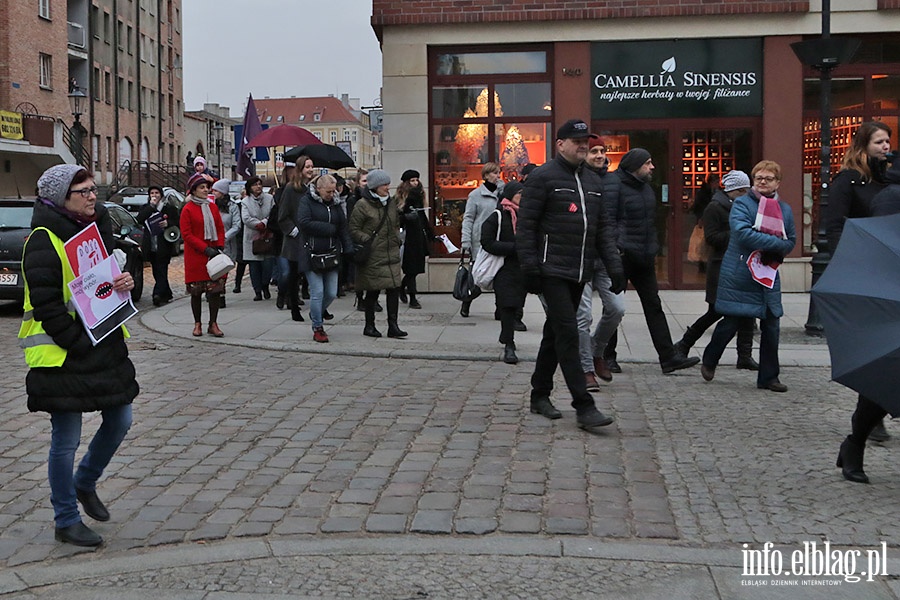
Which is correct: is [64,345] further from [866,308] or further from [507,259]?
[507,259]

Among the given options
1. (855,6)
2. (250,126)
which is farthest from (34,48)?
(855,6)

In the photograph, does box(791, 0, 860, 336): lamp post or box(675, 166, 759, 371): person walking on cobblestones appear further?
box(791, 0, 860, 336): lamp post

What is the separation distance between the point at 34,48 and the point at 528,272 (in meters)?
46.4

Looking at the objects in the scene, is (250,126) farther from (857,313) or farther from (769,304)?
(857,313)

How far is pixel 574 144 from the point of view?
7.55 meters

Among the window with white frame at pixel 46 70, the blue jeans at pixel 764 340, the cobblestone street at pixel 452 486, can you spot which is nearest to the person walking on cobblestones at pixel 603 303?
the cobblestone street at pixel 452 486

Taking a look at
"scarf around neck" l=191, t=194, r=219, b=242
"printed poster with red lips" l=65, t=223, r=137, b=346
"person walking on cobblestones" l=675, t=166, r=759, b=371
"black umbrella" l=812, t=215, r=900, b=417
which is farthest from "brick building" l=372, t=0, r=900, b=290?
"printed poster with red lips" l=65, t=223, r=137, b=346

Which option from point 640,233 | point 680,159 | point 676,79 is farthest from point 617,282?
point 676,79

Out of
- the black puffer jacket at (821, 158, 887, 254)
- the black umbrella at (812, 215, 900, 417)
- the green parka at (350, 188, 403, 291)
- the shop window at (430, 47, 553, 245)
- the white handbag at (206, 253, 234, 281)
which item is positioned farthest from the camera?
the shop window at (430, 47, 553, 245)

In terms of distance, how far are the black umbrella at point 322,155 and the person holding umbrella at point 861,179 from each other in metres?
10.9

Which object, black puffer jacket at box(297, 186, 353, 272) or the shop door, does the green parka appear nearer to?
black puffer jacket at box(297, 186, 353, 272)

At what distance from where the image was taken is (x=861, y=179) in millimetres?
8859

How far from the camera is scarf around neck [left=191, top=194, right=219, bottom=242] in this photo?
12.6 metres

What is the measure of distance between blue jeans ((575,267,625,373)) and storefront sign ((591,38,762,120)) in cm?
784
